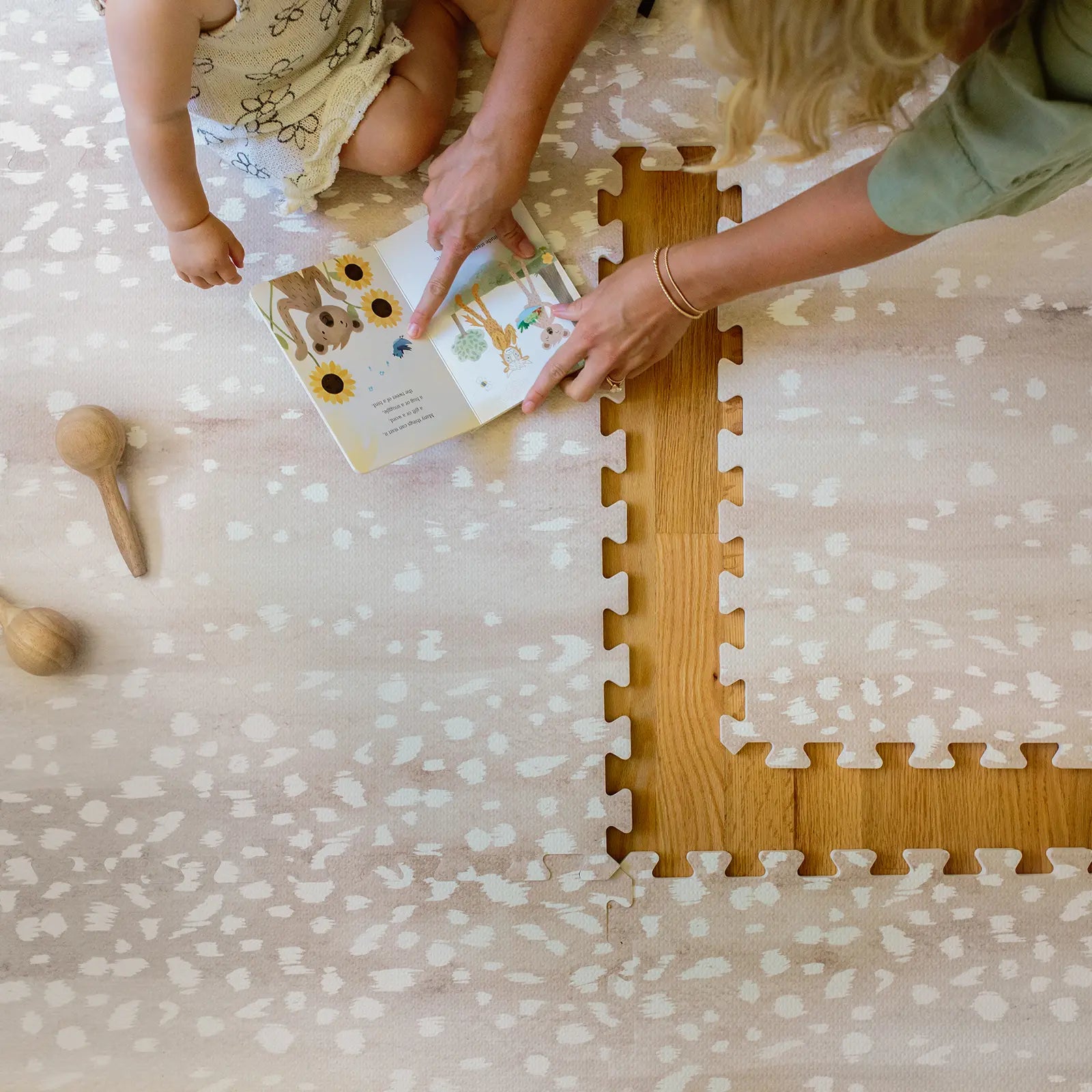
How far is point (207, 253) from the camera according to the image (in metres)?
0.89

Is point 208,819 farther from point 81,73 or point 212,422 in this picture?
point 81,73

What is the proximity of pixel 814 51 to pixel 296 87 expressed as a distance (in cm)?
54

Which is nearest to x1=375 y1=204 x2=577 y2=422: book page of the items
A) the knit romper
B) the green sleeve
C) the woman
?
the knit romper

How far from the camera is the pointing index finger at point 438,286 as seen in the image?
2.95 feet

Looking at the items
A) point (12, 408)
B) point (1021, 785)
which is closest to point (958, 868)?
point (1021, 785)

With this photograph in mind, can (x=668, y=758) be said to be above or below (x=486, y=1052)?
above

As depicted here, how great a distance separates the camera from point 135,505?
0.94m

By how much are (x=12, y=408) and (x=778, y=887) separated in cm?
92

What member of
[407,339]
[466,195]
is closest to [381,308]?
[407,339]

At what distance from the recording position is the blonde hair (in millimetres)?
512

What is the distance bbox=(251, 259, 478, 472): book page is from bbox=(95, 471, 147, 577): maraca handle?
216 mm

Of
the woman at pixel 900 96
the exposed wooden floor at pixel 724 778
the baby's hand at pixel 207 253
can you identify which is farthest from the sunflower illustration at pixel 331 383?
the woman at pixel 900 96

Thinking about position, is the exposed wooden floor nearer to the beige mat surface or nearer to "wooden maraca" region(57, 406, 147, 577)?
the beige mat surface

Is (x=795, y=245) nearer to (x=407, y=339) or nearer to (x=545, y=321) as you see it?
(x=545, y=321)
